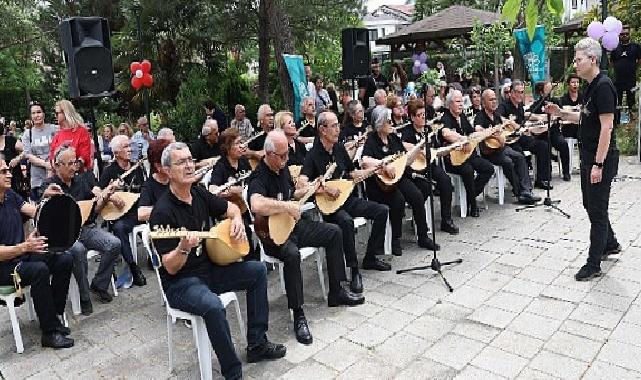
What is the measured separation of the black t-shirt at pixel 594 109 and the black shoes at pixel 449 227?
5.58ft

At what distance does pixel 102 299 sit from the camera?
4535 mm

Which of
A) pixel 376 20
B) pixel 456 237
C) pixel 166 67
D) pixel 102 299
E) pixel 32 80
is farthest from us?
pixel 376 20

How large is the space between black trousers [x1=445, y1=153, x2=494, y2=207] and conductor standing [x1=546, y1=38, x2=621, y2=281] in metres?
1.81

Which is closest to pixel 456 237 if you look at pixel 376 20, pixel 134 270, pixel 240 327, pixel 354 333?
pixel 354 333

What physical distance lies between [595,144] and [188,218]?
296 cm

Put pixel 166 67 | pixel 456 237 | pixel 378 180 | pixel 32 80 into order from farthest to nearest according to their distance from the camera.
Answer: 1. pixel 32 80
2. pixel 166 67
3. pixel 456 237
4. pixel 378 180

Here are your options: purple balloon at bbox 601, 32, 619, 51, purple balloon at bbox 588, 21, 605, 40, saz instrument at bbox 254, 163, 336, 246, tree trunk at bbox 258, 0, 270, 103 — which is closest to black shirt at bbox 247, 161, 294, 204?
saz instrument at bbox 254, 163, 336, 246

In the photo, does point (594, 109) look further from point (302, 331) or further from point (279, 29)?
point (279, 29)

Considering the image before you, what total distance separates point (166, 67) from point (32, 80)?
5857mm

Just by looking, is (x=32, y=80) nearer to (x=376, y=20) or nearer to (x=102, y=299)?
(x=102, y=299)

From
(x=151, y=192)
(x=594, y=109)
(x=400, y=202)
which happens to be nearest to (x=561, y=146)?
(x=400, y=202)

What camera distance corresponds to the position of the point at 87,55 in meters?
6.27

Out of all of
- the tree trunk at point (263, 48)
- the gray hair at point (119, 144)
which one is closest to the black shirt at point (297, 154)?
the gray hair at point (119, 144)

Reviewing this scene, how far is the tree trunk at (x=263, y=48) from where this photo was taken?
39.0 ft
